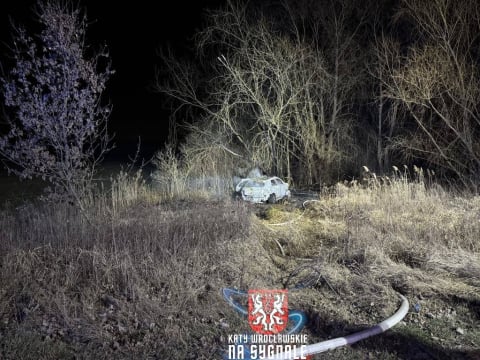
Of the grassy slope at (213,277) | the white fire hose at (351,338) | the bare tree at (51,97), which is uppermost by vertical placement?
the bare tree at (51,97)

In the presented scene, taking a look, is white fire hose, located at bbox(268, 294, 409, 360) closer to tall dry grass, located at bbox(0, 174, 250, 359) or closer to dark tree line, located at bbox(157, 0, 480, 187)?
tall dry grass, located at bbox(0, 174, 250, 359)

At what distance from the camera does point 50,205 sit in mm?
11406

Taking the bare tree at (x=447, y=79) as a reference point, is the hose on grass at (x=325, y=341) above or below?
below

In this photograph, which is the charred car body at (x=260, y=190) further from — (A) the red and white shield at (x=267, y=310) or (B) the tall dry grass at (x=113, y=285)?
(A) the red and white shield at (x=267, y=310)

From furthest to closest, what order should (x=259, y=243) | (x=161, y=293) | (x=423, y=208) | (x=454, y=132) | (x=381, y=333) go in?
(x=454, y=132), (x=423, y=208), (x=259, y=243), (x=161, y=293), (x=381, y=333)

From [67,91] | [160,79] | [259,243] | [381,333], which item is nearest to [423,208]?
[259,243]

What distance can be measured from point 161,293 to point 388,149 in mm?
15055

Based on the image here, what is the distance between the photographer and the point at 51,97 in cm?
987

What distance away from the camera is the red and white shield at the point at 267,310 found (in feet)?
20.2

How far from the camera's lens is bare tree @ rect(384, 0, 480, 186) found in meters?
15.6

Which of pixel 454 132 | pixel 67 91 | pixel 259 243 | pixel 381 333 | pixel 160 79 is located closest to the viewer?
pixel 381 333

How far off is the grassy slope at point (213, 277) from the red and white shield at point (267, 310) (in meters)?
0.16

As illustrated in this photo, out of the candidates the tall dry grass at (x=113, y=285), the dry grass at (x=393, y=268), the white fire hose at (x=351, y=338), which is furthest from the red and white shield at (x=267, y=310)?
the white fire hose at (x=351, y=338)

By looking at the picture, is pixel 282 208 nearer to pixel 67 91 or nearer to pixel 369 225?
pixel 369 225
